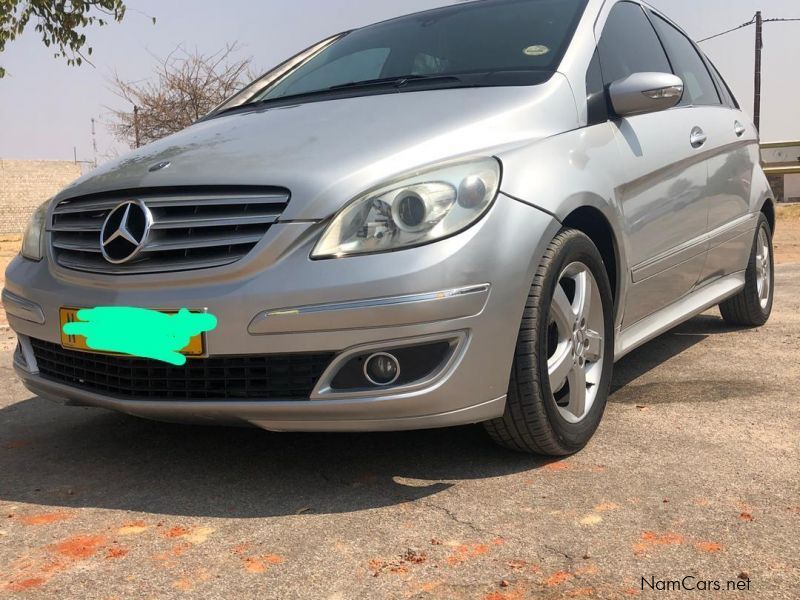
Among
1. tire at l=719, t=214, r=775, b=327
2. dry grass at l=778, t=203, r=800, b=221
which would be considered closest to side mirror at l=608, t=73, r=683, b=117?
tire at l=719, t=214, r=775, b=327

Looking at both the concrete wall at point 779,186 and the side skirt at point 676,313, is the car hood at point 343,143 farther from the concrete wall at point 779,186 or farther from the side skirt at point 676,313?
the concrete wall at point 779,186

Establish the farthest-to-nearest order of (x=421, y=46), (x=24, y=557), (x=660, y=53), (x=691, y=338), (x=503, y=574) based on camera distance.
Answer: (x=691, y=338)
(x=660, y=53)
(x=421, y=46)
(x=24, y=557)
(x=503, y=574)

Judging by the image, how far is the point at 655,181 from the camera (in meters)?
3.76

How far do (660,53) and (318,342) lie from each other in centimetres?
264

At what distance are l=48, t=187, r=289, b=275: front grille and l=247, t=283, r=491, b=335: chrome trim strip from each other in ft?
0.74

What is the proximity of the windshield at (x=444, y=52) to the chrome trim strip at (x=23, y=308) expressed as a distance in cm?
142

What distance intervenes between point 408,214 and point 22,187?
95.9ft

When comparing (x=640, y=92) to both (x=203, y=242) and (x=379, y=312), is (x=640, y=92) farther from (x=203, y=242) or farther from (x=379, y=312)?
(x=203, y=242)

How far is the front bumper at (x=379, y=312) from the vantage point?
2.65 m

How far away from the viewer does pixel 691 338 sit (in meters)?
5.39

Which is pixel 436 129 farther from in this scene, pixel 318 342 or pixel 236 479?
pixel 236 479

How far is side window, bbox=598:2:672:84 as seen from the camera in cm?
384

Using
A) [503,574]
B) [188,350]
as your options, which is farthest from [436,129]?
[503,574]

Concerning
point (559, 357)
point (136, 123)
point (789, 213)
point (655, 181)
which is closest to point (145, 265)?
point (559, 357)
